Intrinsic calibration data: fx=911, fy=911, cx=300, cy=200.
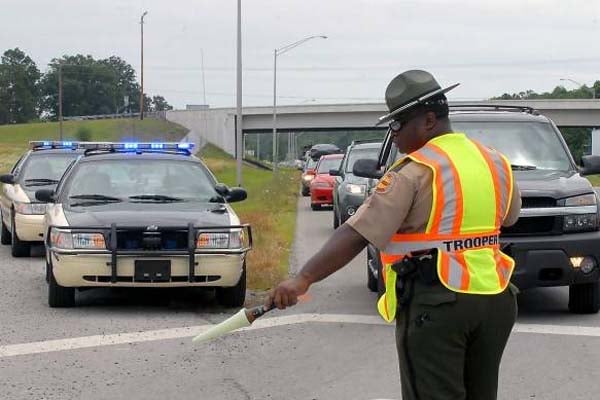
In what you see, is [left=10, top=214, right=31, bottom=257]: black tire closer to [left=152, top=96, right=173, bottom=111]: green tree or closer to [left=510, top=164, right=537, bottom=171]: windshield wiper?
[left=510, top=164, right=537, bottom=171]: windshield wiper

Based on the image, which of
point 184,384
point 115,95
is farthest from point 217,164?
point 115,95

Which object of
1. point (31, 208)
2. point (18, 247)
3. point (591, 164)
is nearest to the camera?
point (591, 164)

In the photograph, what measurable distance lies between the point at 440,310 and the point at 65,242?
5861 millimetres

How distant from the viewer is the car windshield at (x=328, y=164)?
2667 cm

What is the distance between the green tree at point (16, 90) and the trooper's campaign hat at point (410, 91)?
5800 inches

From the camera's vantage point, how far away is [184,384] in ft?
20.5

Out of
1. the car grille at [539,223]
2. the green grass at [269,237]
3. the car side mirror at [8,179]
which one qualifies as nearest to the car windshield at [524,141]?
the car grille at [539,223]

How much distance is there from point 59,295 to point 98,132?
286ft

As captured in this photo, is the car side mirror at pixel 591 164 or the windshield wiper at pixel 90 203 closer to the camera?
the car side mirror at pixel 591 164

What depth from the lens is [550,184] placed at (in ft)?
27.2

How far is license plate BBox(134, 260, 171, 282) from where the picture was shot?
8516 mm

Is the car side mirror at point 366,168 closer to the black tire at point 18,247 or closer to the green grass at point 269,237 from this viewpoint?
the green grass at point 269,237

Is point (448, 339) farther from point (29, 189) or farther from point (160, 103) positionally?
point (160, 103)

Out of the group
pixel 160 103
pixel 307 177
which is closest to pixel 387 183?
pixel 307 177
